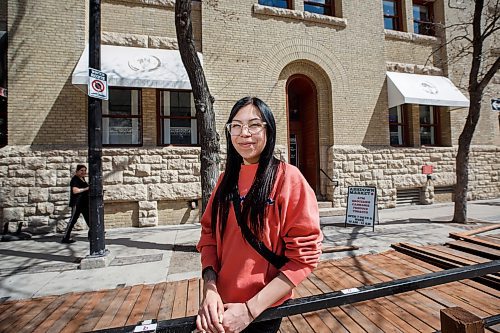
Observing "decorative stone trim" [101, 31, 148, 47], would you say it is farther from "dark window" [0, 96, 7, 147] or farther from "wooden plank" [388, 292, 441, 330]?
"wooden plank" [388, 292, 441, 330]

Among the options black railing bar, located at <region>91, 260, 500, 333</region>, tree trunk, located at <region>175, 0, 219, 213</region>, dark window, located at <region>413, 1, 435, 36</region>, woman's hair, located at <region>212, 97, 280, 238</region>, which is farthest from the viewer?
dark window, located at <region>413, 1, 435, 36</region>

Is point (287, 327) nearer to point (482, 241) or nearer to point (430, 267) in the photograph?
point (430, 267)

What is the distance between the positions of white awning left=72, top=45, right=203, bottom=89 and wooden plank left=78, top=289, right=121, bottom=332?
590 centimetres

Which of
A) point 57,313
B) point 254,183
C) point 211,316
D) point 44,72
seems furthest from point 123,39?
point 211,316

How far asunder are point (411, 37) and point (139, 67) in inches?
453

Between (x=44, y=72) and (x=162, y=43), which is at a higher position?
(x=162, y=43)

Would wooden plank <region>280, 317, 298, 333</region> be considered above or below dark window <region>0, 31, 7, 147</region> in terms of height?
below

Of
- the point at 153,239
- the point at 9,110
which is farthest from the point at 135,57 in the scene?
the point at 153,239

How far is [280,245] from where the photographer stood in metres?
1.36

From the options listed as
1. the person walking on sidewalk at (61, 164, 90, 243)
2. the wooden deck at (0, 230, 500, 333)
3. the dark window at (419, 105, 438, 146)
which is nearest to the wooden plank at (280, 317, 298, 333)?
the wooden deck at (0, 230, 500, 333)

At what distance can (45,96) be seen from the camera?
7.85 meters

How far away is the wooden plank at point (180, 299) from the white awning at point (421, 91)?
34.0 ft

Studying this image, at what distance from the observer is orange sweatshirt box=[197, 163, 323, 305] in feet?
4.09

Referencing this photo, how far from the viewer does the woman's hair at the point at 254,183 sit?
136 centimetres
